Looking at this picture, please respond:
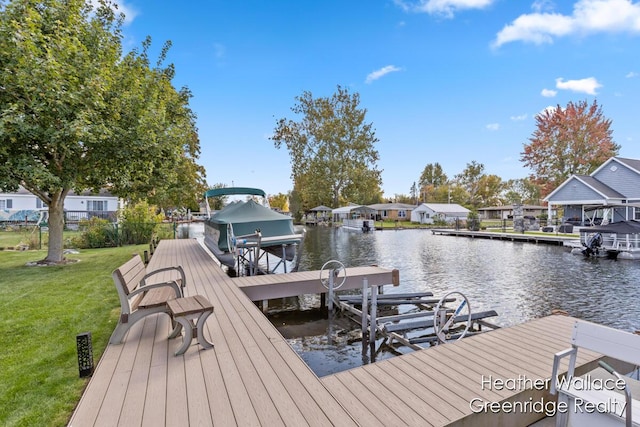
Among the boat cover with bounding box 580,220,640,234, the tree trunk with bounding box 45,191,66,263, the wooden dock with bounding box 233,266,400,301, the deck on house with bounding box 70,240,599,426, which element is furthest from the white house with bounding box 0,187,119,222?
the boat cover with bounding box 580,220,640,234

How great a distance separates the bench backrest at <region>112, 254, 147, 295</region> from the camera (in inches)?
131

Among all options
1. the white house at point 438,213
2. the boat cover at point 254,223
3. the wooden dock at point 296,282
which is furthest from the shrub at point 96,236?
the white house at point 438,213

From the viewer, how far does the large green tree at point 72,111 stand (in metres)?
7.38

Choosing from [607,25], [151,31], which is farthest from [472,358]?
[607,25]

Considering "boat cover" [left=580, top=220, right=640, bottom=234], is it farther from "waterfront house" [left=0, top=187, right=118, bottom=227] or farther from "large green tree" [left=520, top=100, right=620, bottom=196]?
"waterfront house" [left=0, top=187, right=118, bottom=227]

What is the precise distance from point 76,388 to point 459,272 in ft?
40.1

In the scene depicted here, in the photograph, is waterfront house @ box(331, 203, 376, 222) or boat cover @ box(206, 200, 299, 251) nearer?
boat cover @ box(206, 200, 299, 251)

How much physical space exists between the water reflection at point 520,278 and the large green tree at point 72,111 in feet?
24.4

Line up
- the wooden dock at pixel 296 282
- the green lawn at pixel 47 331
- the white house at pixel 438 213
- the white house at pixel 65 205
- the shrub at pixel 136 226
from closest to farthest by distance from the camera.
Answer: the green lawn at pixel 47 331, the wooden dock at pixel 296 282, the shrub at pixel 136 226, the white house at pixel 65 205, the white house at pixel 438 213

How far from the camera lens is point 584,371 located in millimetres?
3375

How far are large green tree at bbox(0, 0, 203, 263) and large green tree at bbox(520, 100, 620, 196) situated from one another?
42092mm

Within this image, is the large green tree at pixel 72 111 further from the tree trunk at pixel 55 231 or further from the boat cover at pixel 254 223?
the boat cover at pixel 254 223

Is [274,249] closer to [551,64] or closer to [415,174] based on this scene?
[551,64]

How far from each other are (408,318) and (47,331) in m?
6.22
